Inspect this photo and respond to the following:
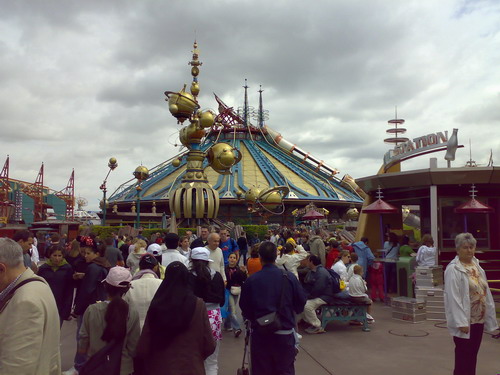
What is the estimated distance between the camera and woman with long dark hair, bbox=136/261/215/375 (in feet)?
11.1

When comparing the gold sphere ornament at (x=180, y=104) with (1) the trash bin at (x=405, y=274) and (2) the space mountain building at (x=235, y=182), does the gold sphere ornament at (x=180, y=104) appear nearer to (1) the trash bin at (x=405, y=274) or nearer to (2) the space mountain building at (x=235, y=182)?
(2) the space mountain building at (x=235, y=182)

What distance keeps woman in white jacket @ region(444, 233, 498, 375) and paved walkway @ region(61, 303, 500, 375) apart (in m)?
1.37

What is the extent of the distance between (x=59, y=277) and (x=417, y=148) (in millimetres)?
12310

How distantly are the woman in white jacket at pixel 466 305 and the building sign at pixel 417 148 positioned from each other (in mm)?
10095

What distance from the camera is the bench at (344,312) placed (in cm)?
830

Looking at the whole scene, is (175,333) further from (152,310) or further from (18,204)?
(18,204)

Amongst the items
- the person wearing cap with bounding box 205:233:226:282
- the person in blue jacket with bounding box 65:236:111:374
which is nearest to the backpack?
the person wearing cap with bounding box 205:233:226:282

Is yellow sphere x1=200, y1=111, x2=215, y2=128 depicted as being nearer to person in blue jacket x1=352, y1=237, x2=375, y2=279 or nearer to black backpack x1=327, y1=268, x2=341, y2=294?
person in blue jacket x1=352, y1=237, x2=375, y2=279

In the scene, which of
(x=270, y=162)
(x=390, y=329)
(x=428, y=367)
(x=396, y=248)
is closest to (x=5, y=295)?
(x=428, y=367)

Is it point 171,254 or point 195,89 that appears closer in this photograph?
point 171,254

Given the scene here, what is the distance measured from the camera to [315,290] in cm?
837

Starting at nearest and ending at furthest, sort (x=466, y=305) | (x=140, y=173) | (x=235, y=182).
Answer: (x=466, y=305)
(x=140, y=173)
(x=235, y=182)

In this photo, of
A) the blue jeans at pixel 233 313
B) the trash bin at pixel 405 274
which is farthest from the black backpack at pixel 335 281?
the trash bin at pixel 405 274

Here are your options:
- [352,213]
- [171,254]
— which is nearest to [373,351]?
[171,254]
